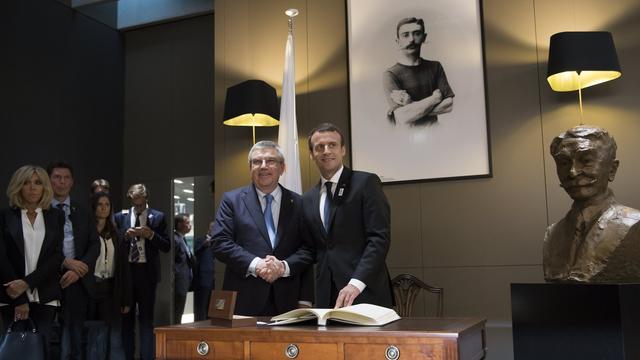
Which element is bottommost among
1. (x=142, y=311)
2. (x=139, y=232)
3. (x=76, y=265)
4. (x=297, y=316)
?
(x=142, y=311)

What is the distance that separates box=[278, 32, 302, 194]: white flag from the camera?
429cm

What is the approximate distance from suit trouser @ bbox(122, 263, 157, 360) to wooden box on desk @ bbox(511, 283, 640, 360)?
3101 mm

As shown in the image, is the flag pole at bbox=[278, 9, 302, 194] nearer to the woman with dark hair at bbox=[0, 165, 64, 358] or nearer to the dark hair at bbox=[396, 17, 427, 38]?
the dark hair at bbox=[396, 17, 427, 38]

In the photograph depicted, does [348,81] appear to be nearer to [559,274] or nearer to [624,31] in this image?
[624,31]

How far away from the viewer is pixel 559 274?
9.05 feet

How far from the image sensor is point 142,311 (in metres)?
4.82

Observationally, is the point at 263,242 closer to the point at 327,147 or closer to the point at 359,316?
the point at 327,147

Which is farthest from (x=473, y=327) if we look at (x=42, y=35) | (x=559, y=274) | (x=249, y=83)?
(x=42, y=35)

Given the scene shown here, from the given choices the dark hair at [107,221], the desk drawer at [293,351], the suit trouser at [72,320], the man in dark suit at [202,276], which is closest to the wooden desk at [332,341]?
the desk drawer at [293,351]

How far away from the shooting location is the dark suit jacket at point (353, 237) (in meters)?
2.52

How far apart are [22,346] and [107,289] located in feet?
4.14

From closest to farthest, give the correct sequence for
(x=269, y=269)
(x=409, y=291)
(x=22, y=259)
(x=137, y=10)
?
(x=269, y=269) < (x=22, y=259) < (x=409, y=291) < (x=137, y=10)

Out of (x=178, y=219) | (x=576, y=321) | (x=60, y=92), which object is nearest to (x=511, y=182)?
(x=576, y=321)

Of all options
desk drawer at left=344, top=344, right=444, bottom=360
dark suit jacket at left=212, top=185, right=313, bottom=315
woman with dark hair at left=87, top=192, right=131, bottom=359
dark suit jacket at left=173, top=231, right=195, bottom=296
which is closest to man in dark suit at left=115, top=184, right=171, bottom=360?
woman with dark hair at left=87, top=192, right=131, bottom=359
